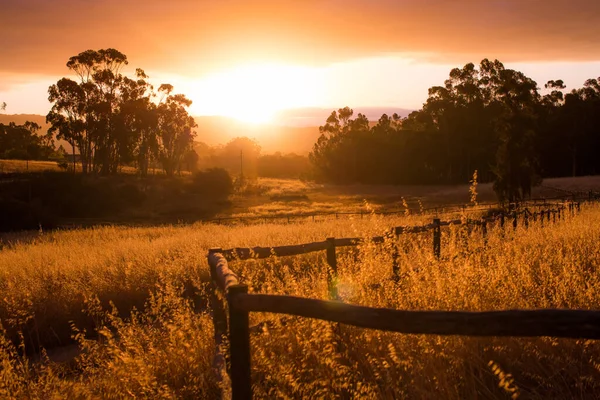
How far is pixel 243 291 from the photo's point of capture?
363 cm

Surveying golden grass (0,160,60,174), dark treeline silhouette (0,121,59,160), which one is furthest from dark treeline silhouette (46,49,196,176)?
dark treeline silhouette (0,121,59,160)

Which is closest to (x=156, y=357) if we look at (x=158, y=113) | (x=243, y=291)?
(x=243, y=291)

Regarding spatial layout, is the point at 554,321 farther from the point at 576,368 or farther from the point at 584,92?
the point at 584,92

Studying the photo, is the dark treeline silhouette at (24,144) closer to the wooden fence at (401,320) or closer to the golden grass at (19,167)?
the golden grass at (19,167)

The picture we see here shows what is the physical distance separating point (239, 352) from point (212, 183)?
6376 cm

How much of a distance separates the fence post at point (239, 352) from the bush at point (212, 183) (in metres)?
62.1

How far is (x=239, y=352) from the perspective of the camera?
355 cm

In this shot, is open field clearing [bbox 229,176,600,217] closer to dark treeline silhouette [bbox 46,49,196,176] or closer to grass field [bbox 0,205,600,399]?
dark treeline silhouette [bbox 46,49,196,176]

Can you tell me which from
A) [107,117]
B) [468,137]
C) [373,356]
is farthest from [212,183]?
[373,356]

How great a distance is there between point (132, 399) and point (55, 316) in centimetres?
617

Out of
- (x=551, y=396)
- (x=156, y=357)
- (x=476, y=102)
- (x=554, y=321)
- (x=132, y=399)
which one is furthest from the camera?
(x=476, y=102)

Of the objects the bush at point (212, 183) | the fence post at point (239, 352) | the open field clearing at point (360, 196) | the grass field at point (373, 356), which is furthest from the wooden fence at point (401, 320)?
the bush at point (212, 183)

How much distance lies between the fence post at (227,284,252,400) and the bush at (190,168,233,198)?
204ft

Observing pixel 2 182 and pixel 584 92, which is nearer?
pixel 2 182
